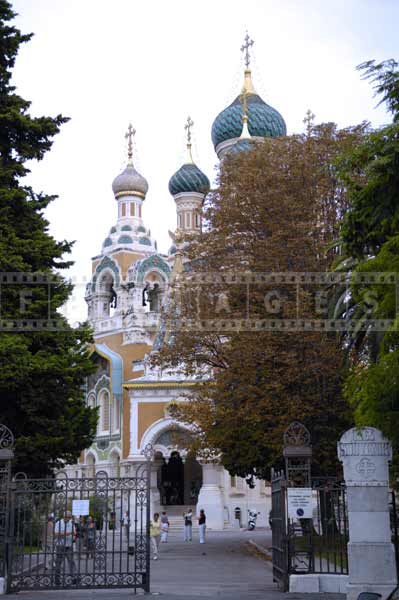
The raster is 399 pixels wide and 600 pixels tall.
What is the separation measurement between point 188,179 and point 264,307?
29684 mm

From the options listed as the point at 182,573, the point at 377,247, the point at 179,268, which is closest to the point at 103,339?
the point at 179,268

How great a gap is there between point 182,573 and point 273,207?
858cm

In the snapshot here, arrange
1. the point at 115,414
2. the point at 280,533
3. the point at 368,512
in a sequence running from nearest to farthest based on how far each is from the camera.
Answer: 1. the point at 368,512
2. the point at 280,533
3. the point at 115,414

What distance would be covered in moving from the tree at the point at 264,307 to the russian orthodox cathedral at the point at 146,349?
53.4 feet

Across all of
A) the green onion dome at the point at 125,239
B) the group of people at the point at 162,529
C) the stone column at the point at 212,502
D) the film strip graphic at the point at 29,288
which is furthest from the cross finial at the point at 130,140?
the film strip graphic at the point at 29,288

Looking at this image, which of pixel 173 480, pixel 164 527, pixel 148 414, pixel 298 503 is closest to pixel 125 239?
pixel 148 414

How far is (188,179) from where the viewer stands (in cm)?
4956

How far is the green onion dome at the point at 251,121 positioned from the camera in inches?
1795

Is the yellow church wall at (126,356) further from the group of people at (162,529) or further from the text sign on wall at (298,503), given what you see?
the text sign on wall at (298,503)

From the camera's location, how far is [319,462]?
20312 mm

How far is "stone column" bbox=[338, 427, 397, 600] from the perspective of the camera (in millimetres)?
11438

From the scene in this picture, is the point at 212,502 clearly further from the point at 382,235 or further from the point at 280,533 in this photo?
the point at 382,235

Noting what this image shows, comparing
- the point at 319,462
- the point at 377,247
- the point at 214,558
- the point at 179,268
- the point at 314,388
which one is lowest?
the point at 214,558

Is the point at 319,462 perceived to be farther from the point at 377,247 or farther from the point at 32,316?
the point at 377,247
